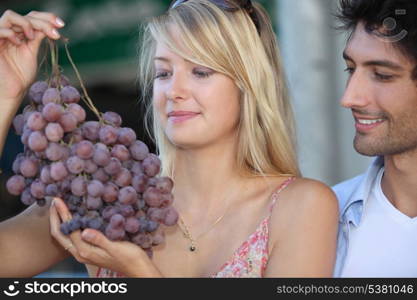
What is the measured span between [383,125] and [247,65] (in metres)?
0.52

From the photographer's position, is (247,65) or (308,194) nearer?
(308,194)

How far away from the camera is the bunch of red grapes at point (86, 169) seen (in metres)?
1.70

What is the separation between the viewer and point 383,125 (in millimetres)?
2463

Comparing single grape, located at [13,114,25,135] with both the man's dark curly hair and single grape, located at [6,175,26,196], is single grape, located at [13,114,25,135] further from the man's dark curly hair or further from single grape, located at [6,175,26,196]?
the man's dark curly hair

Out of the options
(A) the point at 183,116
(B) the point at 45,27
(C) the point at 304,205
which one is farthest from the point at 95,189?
(C) the point at 304,205

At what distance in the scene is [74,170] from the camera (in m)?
1.69

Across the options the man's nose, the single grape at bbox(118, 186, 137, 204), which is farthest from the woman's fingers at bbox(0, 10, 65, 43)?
the man's nose

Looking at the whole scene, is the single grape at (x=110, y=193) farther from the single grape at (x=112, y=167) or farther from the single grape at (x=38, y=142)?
the single grape at (x=38, y=142)

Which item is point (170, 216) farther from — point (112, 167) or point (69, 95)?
point (69, 95)

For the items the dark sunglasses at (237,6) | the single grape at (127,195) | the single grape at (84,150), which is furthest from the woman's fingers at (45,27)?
the dark sunglasses at (237,6)

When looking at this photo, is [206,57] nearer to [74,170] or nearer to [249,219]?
[249,219]

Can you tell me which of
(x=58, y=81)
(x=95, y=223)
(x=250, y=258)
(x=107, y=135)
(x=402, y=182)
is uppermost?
(x=58, y=81)

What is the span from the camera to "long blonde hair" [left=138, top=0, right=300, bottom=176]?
228 cm

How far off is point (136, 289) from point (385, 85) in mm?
1084
